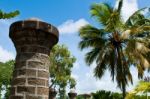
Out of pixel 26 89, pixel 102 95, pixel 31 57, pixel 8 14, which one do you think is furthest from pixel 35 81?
pixel 102 95

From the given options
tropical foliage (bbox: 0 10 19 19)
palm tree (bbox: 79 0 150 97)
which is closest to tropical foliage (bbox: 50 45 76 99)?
palm tree (bbox: 79 0 150 97)

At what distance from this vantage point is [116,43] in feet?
84.0

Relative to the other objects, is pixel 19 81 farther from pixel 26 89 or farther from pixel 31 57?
pixel 31 57

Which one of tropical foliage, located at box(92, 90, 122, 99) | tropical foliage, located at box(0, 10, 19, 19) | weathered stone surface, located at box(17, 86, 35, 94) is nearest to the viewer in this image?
weathered stone surface, located at box(17, 86, 35, 94)

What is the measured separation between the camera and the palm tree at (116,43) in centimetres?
2453

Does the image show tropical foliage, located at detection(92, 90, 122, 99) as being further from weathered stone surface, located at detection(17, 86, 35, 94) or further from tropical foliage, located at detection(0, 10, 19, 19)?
weathered stone surface, located at detection(17, 86, 35, 94)

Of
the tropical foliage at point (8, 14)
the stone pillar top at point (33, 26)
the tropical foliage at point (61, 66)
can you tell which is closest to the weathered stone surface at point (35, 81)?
the stone pillar top at point (33, 26)

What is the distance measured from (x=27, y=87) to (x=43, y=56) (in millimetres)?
579

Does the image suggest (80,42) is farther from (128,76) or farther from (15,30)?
(15,30)

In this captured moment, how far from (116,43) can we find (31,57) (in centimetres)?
2098

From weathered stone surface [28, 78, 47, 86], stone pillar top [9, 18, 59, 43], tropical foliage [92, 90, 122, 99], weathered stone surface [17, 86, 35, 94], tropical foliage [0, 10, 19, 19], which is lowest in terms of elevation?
weathered stone surface [17, 86, 35, 94]

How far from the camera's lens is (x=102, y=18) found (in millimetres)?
26406

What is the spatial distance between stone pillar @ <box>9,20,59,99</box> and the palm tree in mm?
19516

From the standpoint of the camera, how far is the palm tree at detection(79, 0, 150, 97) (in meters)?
24.5
